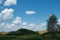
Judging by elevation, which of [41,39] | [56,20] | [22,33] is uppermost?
[56,20]

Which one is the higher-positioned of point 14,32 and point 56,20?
point 56,20

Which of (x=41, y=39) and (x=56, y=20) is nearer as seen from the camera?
(x=41, y=39)

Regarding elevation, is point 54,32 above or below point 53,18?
below

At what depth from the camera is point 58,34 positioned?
165ft

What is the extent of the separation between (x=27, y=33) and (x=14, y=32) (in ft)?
15.2

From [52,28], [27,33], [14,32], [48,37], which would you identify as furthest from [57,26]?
[14,32]

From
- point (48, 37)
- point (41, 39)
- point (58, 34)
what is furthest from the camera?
point (58, 34)

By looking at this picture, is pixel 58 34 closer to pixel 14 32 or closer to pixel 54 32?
pixel 54 32

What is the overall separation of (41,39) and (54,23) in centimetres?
1265

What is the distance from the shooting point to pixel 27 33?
54.4 metres

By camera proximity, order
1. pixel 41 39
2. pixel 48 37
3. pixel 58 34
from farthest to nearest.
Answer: pixel 58 34 → pixel 48 37 → pixel 41 39

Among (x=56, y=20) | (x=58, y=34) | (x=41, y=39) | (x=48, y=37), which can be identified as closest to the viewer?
(x=41, y=39)

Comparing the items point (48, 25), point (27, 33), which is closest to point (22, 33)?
point (27, 33)

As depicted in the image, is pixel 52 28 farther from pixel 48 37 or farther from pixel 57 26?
pixel 48 37
